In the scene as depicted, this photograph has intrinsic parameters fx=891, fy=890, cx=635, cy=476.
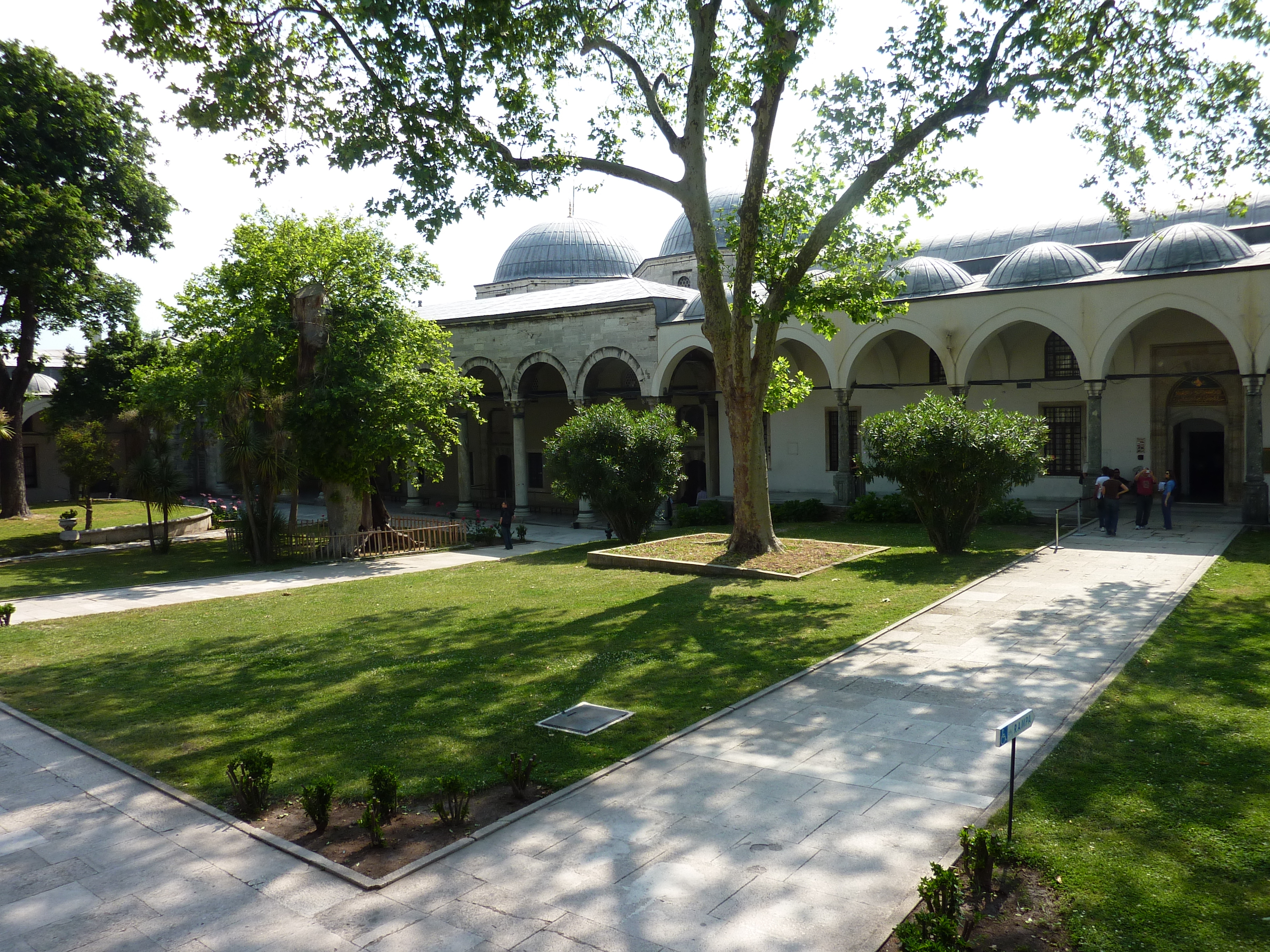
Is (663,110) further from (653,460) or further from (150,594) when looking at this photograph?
(150,594)

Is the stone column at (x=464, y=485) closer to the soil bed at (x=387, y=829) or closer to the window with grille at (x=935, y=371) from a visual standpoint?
the window with grille at (x=935, y=371)

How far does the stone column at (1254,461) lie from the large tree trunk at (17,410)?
3062 cm

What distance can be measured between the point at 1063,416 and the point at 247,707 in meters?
21.7

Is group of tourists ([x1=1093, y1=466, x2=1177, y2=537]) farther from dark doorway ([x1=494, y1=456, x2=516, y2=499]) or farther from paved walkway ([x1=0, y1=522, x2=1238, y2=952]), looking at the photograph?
dark doorway ([x1=494, y1=456, x2=516, y2=499])

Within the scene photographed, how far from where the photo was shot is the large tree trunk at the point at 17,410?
25719mm

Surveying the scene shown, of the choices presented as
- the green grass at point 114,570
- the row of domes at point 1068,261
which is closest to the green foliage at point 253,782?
the row of domes at point 1068,261

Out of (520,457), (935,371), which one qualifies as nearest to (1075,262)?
(935,371)

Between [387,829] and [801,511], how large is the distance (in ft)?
59.5

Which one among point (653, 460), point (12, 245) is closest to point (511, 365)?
point (653, 460)

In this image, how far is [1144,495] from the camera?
18156 millimetres

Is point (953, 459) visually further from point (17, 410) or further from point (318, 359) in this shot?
point (17, 410)

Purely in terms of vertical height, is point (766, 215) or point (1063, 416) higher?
point (766, 215)

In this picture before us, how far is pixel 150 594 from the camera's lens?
1560 cm

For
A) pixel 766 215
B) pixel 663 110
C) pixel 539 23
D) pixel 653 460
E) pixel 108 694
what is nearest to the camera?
pixel 108 694
